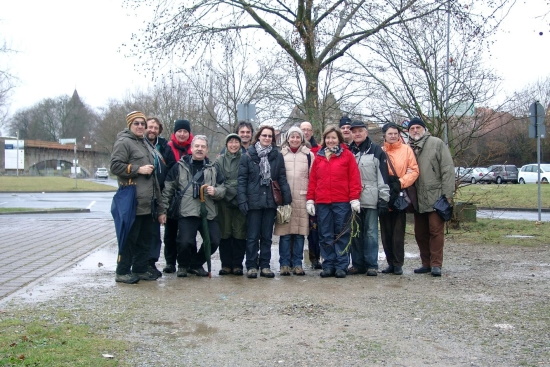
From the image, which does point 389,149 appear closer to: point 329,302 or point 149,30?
point 329,302

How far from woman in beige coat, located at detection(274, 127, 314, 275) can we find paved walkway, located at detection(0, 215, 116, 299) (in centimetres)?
310

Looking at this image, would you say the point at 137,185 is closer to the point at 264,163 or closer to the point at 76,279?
the point at 76,279

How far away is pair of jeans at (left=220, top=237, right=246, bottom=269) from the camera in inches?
328

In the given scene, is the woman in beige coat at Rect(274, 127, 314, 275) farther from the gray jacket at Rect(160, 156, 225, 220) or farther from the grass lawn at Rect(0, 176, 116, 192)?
the grass lawn at Rect(0, 176, 116, 192)

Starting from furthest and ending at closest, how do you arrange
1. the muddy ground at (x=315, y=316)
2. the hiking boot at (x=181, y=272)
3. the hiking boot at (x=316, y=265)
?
the hiking boot at (x=316, y=265) → the hiking boot at (x=181, y=272) → the muddy ground at (x=315, y=316)

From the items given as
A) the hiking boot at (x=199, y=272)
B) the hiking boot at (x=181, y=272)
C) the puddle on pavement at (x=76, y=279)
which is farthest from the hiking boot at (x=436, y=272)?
the puddle on pavement at (x=76, y=279)

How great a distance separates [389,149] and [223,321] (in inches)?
155

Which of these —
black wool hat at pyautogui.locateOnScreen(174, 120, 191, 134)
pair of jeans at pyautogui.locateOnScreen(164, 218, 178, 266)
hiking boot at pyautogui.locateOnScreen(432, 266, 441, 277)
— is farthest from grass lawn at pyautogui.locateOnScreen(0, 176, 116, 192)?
hiking boot at pyautogui.locateOnScreen(432, 266, 441, 277)

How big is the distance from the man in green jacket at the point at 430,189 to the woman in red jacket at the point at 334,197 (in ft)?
3.14

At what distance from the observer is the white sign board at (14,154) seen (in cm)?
7838

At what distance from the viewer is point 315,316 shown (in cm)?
576

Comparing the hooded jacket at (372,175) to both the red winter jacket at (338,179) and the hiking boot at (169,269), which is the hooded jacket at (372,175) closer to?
the red winter jacket at (338,179)

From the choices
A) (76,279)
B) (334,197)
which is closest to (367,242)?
(334,197)

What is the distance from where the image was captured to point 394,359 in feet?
14.6
